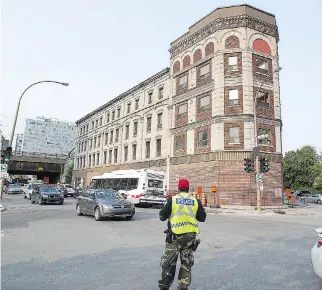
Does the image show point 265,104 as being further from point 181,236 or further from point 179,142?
point 181,236

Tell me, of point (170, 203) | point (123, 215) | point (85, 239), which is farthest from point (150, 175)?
point (170, 203)

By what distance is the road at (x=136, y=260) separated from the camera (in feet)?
17.3

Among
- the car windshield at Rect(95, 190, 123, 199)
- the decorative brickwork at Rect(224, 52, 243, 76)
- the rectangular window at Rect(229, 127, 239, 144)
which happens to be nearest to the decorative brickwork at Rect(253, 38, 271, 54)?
the decorative brickwork at Rect(224, 52, 243, 76)

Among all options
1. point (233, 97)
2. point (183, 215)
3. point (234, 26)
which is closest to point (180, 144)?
point (233, 97)

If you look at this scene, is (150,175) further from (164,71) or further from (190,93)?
(164,71)

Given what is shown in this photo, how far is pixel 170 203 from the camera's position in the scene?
4.84 metres

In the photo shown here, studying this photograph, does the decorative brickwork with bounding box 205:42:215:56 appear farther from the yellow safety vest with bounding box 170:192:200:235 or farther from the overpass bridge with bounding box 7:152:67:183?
the overpass bridge with bounding box 7:152:67:183

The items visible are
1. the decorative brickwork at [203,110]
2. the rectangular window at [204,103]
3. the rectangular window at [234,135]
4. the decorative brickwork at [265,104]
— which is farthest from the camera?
the rectangular window at [204,103]

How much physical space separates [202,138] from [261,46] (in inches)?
393

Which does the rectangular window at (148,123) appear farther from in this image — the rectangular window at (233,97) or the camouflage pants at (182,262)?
the camouflage pants at (182,262)

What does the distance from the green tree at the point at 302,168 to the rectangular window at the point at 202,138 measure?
38850mm

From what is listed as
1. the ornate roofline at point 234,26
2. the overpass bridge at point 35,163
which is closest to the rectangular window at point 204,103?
the ornate roofline at point 234,26

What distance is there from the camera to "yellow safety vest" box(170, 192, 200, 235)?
4.64 metres

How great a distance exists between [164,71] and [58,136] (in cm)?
14582
